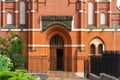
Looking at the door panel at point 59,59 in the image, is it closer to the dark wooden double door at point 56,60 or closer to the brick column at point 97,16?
the dark wooden double door at point 56,60

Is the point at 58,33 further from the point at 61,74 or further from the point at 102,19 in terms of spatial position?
the point at 102,19

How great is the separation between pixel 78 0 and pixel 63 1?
1.69m

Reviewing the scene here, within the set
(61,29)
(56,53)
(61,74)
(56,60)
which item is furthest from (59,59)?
(61,74)

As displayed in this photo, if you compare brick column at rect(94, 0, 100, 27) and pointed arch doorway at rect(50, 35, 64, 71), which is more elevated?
brick column at rect(94, 0, 100, 27)

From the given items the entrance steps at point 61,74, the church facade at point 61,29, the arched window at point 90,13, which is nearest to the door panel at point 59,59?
the church facade at point 61,29

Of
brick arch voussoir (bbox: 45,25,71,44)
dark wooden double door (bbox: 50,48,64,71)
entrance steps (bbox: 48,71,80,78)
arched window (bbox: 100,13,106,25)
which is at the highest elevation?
arched window (bbox: 100,13,106,25)

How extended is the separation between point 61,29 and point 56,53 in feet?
9.07

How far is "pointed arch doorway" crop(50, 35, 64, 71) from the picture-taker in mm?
51625

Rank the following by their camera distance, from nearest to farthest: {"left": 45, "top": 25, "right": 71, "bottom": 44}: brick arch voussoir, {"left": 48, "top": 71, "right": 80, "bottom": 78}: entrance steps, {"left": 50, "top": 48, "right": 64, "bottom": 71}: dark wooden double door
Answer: {"left": 48, "top": 71, "right": 80, "bottom": 78}: entrance steps < {"left": 50, "top": 48, "right": 64, "bottom": 71}: dark wooden double door < {"left": 45, "top": 25, "right": 71, "bottom": 44}: brick arch voussoir

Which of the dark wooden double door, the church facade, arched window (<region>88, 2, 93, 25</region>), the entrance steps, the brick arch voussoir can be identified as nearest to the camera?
the entrance steps

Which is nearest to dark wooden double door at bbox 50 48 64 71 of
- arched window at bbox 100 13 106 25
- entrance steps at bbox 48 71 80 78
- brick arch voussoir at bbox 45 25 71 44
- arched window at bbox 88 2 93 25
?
brick arch voussoir at bbox 45 25 71 44

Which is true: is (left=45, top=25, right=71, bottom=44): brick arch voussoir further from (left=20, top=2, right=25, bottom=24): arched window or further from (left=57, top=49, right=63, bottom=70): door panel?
(left=20, top=2, right=25, bottom=24): arched window

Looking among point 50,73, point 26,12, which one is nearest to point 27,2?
point 26,12

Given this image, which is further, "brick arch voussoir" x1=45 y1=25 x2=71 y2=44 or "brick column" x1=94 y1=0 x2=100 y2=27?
"brick column" x1=94 y1=0 x2=100 y2=27
